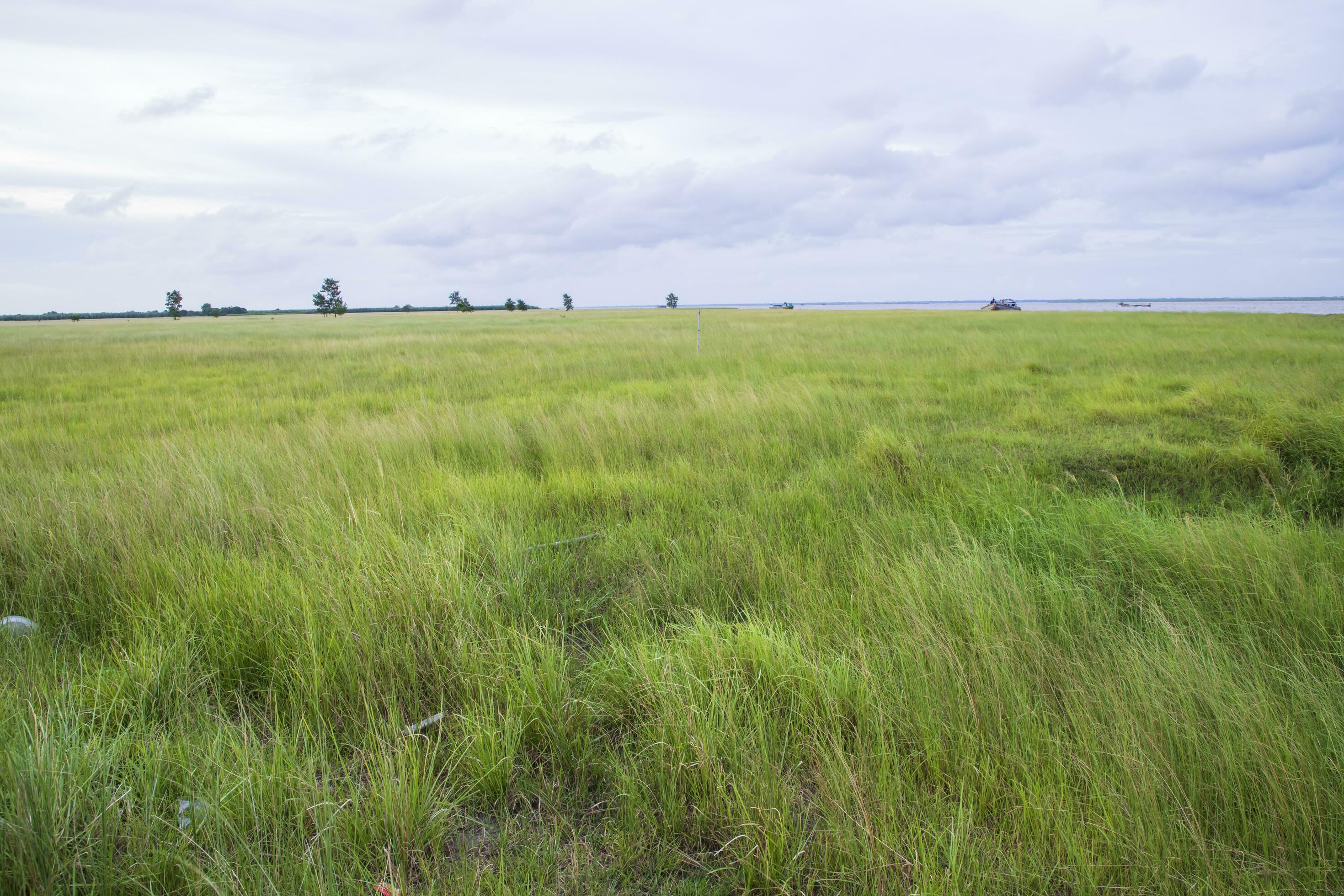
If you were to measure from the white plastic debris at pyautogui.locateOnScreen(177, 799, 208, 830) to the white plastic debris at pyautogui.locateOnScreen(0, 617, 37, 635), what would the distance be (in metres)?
1.80

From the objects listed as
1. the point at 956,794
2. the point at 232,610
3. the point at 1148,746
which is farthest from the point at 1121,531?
the point at 232,610

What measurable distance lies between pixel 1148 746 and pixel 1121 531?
200 cm

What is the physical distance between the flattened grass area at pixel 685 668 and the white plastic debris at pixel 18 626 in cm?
18

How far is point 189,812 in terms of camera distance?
1.85m

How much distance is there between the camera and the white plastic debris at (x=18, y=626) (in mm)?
2820

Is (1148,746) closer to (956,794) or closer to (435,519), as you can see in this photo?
(956,794)

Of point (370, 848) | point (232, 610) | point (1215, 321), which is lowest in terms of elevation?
point (370, 848)

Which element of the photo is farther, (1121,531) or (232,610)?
(1121,531)

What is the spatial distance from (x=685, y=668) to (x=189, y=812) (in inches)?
61.3

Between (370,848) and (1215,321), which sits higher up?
(1215,321)

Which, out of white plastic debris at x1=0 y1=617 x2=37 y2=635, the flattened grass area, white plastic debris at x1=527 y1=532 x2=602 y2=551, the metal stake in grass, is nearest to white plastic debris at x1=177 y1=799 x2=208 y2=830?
the flattened grass area

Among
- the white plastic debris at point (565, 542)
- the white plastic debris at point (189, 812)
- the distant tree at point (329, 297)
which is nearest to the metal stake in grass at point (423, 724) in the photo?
the white plastic debris at point (189, 812)

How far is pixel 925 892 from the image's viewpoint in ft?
5.08

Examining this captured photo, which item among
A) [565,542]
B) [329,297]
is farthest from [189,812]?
[329,297]
